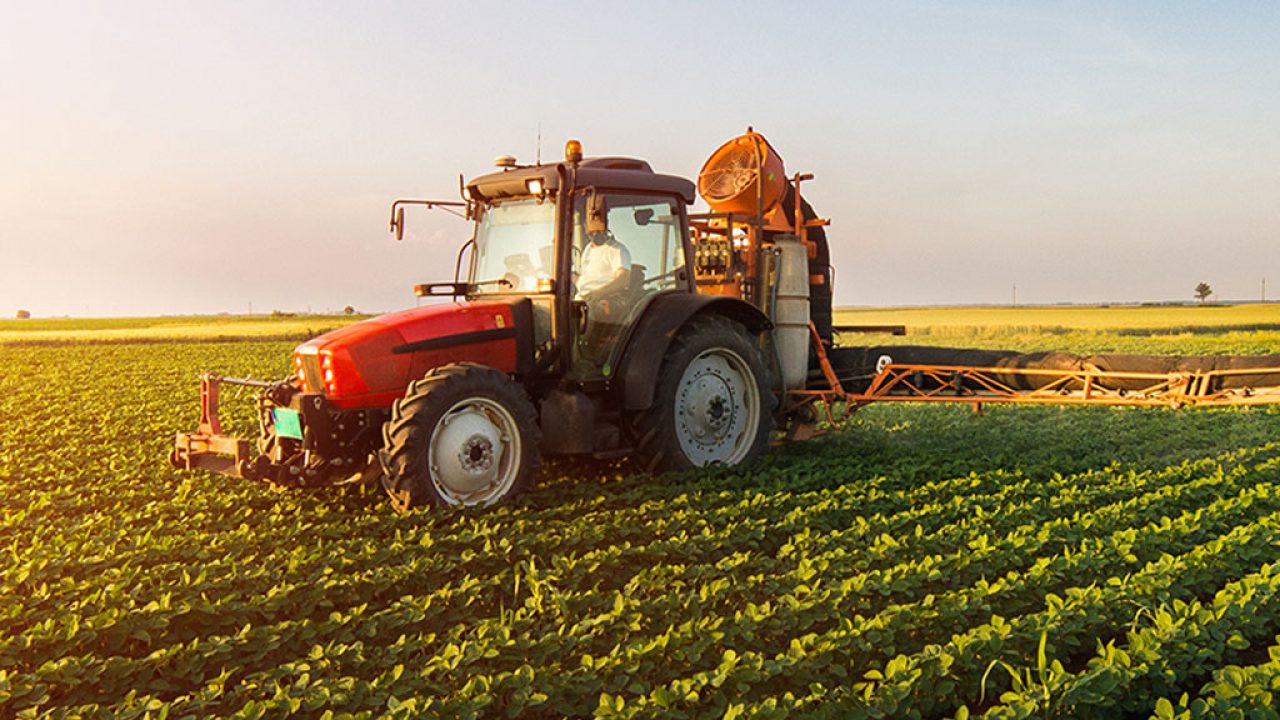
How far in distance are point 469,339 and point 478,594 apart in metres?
2.38

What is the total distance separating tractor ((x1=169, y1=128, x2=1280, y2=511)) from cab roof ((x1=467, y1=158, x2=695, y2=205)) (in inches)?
0.7

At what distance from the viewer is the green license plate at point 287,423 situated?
6.43 m

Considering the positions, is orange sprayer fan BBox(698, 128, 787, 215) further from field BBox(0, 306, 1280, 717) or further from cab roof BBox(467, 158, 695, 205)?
field BBox(0, 306, 1280, 717)

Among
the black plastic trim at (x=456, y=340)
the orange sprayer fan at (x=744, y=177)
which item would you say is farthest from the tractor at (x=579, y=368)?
the orange sprayer fan at (x=744, y=177)

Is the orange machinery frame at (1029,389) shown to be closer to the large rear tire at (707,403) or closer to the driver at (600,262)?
the large rear tire at (707,403)

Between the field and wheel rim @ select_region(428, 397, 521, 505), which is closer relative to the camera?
the field

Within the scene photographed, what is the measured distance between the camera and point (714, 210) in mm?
9656

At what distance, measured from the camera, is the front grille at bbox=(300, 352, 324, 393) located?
6648 millimetres

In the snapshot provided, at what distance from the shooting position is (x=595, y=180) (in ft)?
23.6

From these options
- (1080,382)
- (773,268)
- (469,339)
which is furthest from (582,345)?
(1080,382)

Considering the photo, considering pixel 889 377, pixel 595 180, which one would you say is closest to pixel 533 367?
pixel 595 180

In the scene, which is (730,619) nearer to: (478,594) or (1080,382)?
(478,594)

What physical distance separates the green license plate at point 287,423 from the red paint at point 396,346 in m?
0.28

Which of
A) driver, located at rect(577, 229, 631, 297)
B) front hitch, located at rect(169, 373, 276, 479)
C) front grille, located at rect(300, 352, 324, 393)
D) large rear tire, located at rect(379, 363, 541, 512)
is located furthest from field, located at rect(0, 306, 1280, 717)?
driver, located at rect(577, 229, 631, 297)
